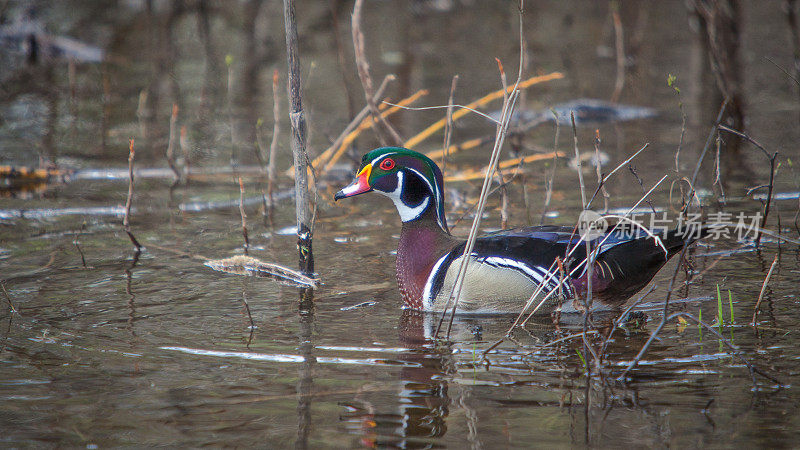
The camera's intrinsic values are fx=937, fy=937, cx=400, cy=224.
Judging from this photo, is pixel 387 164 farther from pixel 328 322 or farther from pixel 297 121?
pixel 328 322

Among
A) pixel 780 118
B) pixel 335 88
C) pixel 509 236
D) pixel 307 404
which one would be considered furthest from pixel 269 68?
pixel 307 404

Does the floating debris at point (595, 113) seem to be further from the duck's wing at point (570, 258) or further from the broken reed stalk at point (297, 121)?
the duck's wing at point (570, 258)

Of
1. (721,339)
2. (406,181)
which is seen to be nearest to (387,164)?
(406,181)

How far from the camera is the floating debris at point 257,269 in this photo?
6.28m

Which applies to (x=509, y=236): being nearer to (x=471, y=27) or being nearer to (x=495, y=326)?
(x=495, y=326)

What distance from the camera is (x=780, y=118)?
36.9 feet

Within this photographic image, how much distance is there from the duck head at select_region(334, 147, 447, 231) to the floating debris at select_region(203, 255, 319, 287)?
672mm

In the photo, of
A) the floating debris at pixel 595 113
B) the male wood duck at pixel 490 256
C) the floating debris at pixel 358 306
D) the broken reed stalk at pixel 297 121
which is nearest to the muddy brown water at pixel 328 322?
the floating debris at pixel 358 306

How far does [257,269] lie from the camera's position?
655 centimetres

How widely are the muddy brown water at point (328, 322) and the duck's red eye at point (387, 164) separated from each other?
84cm

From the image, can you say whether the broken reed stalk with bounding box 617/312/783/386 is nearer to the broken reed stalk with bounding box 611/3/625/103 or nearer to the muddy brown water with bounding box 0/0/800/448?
the muddy brown water with bounding box 0/0/800/448

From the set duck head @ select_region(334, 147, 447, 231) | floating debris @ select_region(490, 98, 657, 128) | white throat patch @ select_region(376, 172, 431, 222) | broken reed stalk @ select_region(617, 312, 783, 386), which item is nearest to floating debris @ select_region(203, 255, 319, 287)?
duck head @ select_region(334, 147, 447, 231)

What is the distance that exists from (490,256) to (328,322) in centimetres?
104

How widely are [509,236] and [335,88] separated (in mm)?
9593
